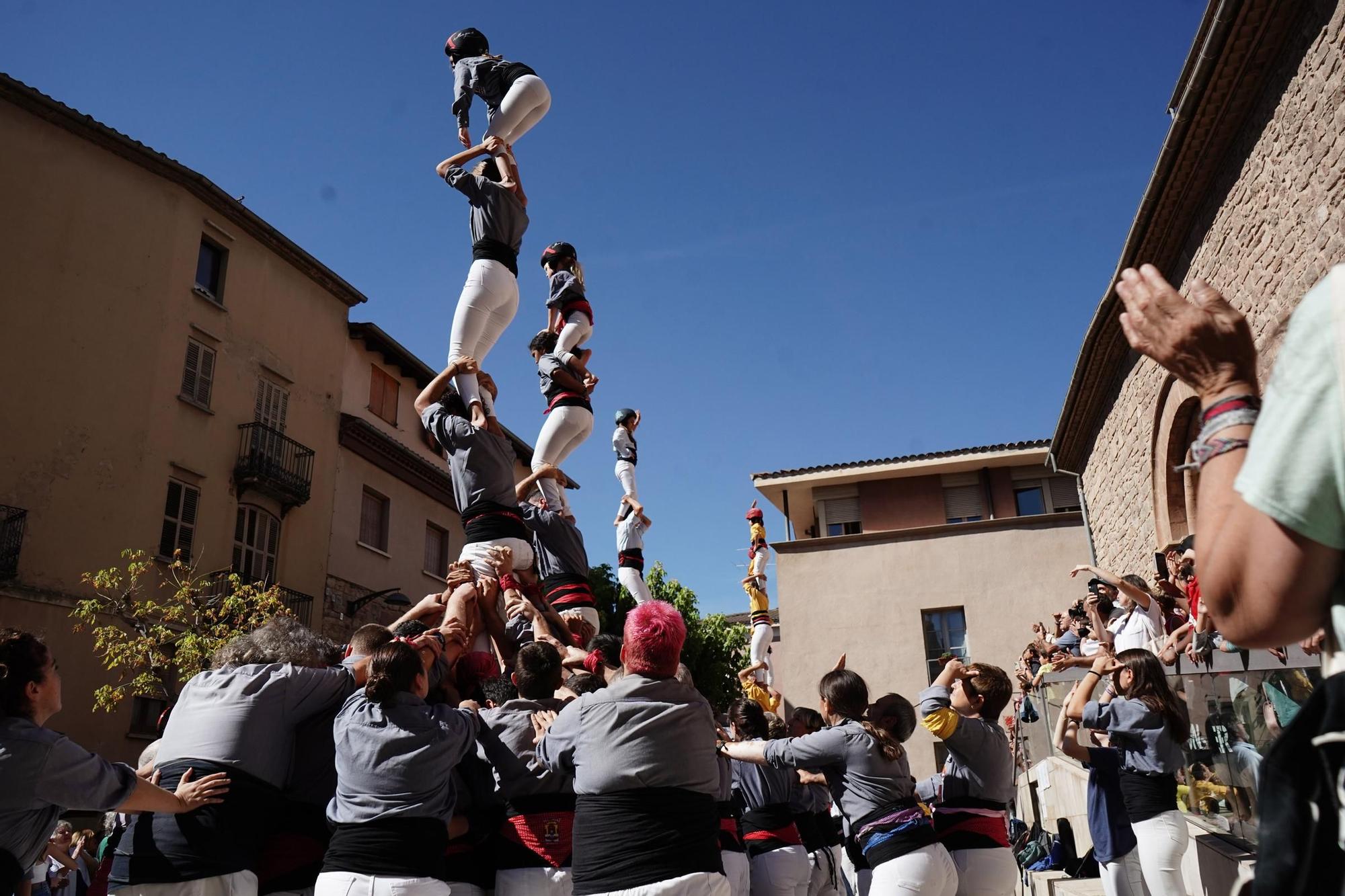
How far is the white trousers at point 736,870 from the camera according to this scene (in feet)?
17.7

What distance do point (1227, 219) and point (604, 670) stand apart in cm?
947

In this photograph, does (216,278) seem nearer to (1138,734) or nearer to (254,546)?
(254,546)

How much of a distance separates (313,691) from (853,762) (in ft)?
8.44

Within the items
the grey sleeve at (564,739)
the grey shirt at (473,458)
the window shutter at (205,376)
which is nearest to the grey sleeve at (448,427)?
the grey shirt at (473,458)

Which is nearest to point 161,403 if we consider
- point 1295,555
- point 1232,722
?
point 1232,722

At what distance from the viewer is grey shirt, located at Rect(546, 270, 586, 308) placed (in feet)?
28.4

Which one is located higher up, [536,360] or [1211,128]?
[1211,128]

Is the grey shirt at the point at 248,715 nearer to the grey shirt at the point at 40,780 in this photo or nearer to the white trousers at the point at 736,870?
the grey shirt at the point at 40,780

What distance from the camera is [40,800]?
329cm

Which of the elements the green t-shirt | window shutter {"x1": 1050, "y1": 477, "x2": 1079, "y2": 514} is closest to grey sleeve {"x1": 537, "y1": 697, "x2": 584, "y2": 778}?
the green t-shirt

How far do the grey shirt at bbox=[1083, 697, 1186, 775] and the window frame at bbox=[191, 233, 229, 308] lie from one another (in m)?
19.7

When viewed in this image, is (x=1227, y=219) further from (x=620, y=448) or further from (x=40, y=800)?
(x=40, y=800)

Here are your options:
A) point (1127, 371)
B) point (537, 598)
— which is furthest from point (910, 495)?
point (537, 598)

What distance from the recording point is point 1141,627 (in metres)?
8.93
